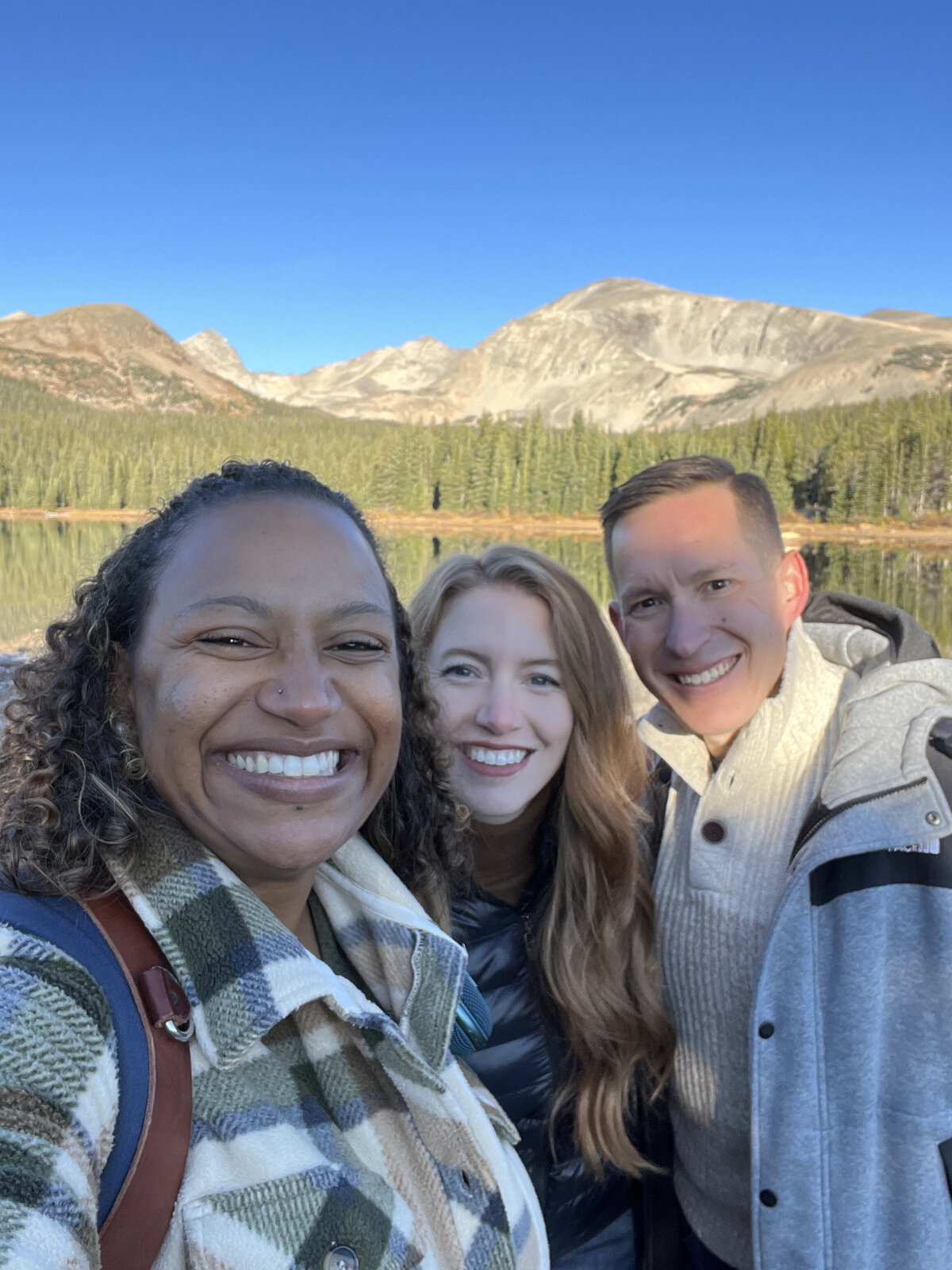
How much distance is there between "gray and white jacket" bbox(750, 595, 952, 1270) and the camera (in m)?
2.06

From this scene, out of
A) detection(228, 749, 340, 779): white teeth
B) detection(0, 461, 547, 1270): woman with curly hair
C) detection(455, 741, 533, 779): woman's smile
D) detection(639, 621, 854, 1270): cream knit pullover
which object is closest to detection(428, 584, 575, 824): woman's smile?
detection(455, 741, 533, 779): woman's smile

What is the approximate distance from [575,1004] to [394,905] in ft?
3.32

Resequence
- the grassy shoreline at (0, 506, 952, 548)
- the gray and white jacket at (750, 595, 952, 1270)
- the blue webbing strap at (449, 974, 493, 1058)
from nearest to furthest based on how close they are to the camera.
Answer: the blue webbing strap at (449, 974, 493, 1058) → the gray and white jacket at (750, 595, 952, 1270) → the grassy shoreline at (0, 506, 952, 548)

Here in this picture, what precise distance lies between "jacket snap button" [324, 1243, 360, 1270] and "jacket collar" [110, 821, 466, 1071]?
31cm

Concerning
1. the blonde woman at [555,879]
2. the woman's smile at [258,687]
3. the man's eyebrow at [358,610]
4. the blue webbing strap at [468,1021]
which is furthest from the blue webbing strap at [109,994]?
the blonde woman at [555,879]

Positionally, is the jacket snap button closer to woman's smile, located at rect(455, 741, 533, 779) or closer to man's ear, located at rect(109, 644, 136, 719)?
man's ear, located at rect(109, 644, 136, 719)

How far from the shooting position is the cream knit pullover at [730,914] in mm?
2447

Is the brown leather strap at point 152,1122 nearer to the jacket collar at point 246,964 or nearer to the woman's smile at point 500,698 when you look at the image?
the jacket collar at point 246,964

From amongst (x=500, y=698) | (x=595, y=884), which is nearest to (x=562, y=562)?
(x=500, y=698)

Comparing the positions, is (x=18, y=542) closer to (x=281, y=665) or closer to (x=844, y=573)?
(x=844, y=573)

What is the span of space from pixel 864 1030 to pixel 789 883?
1.27 feet

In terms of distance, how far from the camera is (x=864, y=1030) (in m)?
2.09

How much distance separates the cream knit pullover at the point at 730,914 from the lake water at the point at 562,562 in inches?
581

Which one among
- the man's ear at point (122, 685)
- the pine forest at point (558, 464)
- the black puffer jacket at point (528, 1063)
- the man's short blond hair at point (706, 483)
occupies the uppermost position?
the pine forest at point (558, 464)
